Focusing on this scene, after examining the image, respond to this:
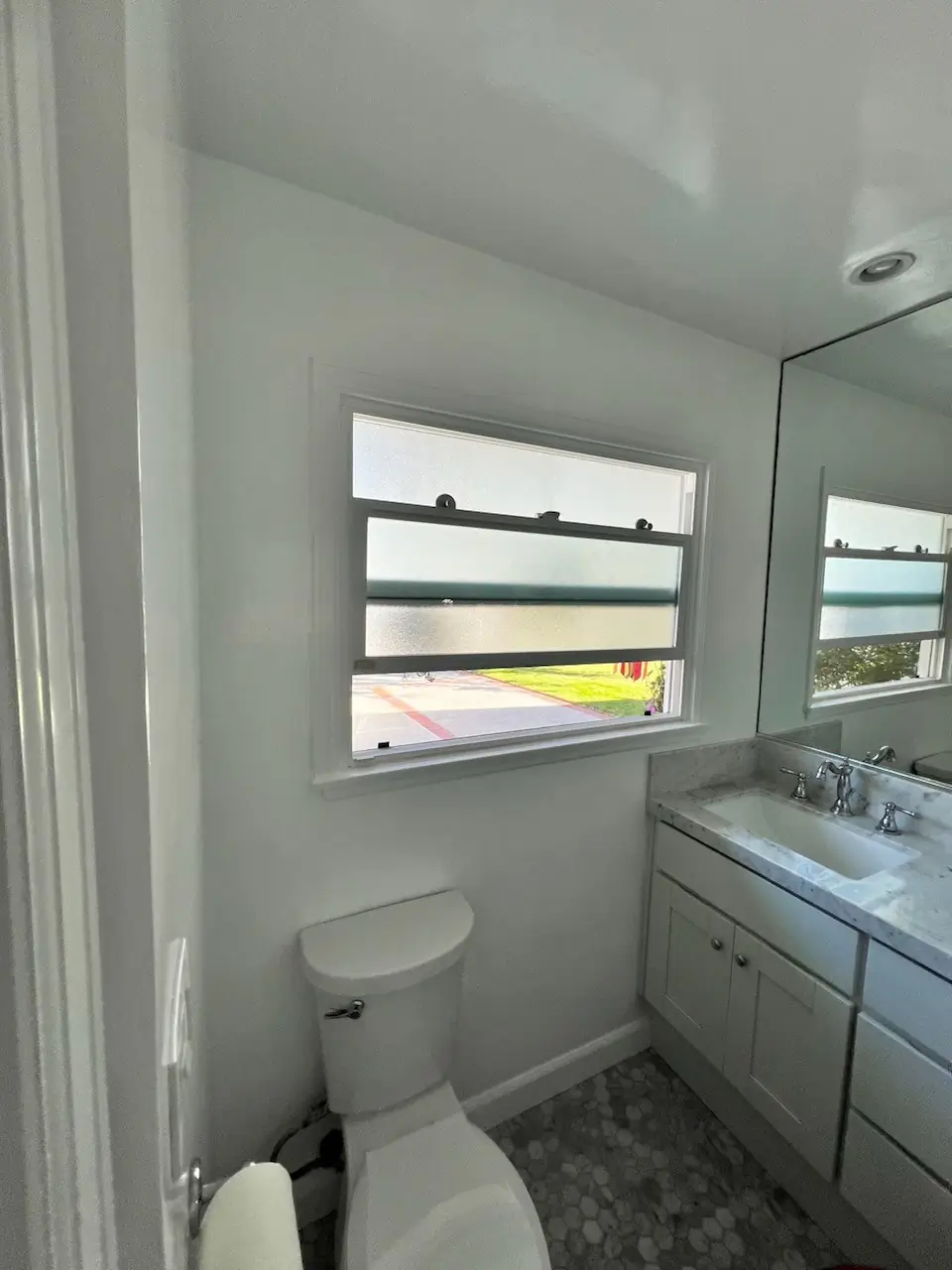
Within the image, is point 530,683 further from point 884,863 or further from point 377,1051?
point 884,863

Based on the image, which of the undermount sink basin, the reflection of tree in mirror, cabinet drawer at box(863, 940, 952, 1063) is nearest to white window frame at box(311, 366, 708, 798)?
the undermount sink basin

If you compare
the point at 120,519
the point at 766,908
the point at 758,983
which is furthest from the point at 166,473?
the point at 758,983

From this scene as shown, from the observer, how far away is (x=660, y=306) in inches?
58.1

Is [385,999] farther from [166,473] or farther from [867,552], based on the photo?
[867,552]

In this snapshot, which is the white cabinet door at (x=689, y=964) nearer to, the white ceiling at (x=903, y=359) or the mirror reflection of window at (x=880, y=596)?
the mirror reflection of window at (x=880, y=596)

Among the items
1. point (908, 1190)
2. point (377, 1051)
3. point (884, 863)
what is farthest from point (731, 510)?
point (377, 1051)

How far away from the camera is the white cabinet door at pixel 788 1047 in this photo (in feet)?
3.85

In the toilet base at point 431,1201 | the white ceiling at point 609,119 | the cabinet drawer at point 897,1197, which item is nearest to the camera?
the white ceiling at point 609,119

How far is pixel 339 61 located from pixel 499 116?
277 mm

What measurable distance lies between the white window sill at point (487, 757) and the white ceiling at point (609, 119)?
1290 millimetres

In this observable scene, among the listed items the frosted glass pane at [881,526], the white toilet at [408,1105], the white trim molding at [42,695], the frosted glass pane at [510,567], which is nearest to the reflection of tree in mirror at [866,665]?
the frosted glass pane at [881,526]

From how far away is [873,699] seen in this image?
175cm

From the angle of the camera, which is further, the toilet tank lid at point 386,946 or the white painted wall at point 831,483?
the white painted wall at point 831,483

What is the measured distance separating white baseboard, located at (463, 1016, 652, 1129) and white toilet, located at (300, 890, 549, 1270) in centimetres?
35
